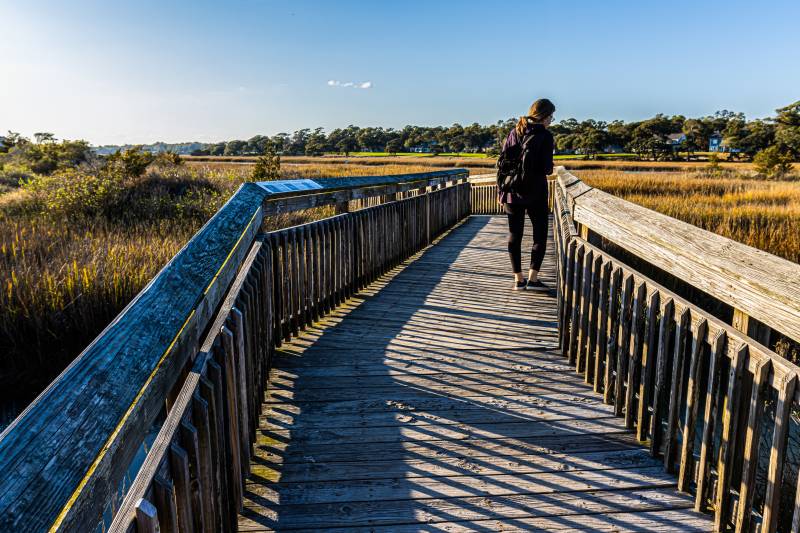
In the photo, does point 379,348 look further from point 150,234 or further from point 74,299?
point 150,234

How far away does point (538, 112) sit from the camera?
20.6ft

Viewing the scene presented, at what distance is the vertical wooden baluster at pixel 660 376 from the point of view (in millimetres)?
3096

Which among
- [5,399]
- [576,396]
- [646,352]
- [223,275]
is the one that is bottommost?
[5,399]

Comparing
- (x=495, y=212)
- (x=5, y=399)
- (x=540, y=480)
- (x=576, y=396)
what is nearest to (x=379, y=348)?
(x=576, y=396)

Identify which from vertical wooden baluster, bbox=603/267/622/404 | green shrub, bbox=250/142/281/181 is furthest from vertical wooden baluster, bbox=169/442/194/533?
green shrub, bbox=250/142/281/181

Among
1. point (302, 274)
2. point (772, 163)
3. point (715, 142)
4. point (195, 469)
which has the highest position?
point (715, 142)

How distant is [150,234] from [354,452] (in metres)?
8.51

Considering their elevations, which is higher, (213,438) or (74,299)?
(213,438)

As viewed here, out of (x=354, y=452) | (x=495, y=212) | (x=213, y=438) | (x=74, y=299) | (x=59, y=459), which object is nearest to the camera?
(x=59, y=459)

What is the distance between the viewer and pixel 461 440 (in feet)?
11.2

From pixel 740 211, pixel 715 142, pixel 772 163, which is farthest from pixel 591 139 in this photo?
pixel 740 211

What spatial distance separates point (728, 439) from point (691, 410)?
12.7 inches

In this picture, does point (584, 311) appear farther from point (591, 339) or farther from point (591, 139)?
point (591, 139)

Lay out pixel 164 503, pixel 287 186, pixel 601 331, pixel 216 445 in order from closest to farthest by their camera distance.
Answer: pixel 164 503 → pixel 216 445 → pixel 601 331 → pixel 287 186
